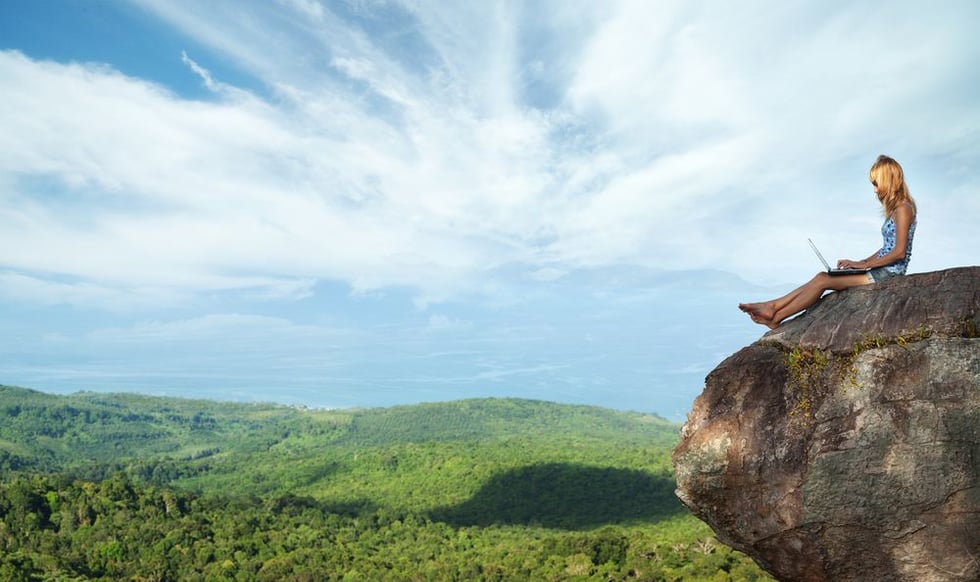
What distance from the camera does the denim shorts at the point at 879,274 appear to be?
369 inches

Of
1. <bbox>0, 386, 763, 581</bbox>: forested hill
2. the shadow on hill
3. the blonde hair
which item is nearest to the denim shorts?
the blonde hair

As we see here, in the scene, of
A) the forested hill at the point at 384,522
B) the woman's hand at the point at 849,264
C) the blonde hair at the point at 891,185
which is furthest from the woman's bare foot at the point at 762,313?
the forested hill at the point at 384,522

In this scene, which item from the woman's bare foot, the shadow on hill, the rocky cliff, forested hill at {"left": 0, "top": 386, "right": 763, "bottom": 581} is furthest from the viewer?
the shadow on hill

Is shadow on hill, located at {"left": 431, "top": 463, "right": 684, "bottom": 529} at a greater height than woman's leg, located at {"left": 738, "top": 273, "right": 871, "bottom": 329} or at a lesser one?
lesser

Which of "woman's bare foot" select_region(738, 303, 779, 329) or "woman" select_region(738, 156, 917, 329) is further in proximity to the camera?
"woman's bare foot" select_region(738, 303, 779, 329)

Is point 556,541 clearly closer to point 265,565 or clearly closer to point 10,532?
point 265,565

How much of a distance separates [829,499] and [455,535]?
270 feet

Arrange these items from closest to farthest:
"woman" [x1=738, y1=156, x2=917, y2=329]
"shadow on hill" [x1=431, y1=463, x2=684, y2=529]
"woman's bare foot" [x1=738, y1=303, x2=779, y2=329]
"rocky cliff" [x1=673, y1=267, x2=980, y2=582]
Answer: "rocky cliff" [x1=673, y1=267, x2=980, y2=582]
"woman" [x1=738, y1=156, x2=917, y2=329]
"woman's bare foot" [x1=738, y1=303, x2=779, y2=329]
"shadow on hill" [x1=431, y1=463, x2=684, y2=529]

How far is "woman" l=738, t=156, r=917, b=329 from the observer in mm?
9250

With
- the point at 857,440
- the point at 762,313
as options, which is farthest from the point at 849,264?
the point at 857,440

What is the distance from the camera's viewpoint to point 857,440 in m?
8.45

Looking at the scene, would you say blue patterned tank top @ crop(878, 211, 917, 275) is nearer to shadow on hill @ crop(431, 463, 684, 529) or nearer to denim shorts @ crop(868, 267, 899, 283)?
denim shorts @ crop(868, 267, 899, 283)

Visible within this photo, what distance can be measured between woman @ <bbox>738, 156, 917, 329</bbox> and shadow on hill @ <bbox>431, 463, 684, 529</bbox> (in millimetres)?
92663

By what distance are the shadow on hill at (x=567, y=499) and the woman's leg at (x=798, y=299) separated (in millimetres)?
92332
